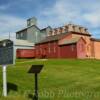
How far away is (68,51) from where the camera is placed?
50094 millimetres

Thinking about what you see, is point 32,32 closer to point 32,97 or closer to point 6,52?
point 6,52

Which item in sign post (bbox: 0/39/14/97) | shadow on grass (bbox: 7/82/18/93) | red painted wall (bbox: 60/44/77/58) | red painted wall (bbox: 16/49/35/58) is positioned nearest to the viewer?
sign post (bbox: 0/39/14/97)

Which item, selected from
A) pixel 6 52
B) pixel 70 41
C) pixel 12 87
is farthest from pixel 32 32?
pixel 6 52

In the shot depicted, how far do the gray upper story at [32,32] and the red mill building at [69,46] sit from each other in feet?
27.7

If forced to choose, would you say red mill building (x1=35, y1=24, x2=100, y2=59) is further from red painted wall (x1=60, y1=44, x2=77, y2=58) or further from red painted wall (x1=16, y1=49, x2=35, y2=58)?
red painted wall (x1=16, y1=49, x2=35, y2=58)

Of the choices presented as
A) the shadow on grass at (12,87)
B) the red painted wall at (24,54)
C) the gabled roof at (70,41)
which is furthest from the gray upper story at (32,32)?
the shadow on grass at (12,87)

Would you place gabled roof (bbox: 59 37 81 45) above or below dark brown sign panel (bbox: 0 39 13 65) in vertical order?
above

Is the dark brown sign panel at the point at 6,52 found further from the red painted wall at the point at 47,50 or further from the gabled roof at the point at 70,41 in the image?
the red painted wall at the point at 47,50

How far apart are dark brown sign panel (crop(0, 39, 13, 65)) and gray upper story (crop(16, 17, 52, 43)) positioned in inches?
2408

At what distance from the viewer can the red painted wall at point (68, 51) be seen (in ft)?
160

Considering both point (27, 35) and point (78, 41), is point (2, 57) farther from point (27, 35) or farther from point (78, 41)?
point (27, 35)

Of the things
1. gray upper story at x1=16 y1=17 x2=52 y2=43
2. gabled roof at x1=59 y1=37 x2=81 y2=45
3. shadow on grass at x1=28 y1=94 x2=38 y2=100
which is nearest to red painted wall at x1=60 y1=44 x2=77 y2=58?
gabled roof at x1=59 y1=37 x2=81 y2=45

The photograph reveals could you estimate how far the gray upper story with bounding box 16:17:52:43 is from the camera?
243 feet

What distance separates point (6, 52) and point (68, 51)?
125 ft
